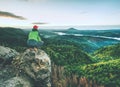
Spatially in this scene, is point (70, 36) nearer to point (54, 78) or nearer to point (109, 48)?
point (109, 48)

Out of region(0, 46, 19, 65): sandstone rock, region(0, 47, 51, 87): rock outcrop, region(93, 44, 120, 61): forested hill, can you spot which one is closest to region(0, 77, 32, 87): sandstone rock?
region(0, 47, 51, 87): rock outcrop

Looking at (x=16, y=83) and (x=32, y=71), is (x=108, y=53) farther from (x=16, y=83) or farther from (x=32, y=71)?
(x=16, y=83)

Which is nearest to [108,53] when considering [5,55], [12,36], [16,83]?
[12,36]

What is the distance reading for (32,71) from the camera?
17.1 feet

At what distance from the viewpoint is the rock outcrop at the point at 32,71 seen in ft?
16.8

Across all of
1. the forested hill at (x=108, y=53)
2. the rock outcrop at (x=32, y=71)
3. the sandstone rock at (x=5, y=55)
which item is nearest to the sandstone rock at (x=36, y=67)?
the rock outcrop at (x=32, y=71)

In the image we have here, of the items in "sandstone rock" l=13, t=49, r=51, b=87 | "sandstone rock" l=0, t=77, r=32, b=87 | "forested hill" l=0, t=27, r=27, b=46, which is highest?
"forested hill" l=0, t=27, r=27, b=46

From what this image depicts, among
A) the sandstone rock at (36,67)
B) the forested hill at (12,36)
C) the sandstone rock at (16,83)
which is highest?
the forested hill at (12,36)

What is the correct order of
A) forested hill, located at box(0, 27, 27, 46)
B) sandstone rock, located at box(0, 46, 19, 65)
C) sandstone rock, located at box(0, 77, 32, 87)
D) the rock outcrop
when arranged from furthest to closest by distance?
forested hill, located at box(0, 27, 27, 46) → sandstone rock, located at box(0, 46, 19, 65) → the rock outcrop → sandstone rock, located at box(0, 77, 32, 87)

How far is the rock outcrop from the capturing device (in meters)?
5.12

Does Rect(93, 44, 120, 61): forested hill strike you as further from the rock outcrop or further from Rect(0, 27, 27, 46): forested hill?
the rock outcrop

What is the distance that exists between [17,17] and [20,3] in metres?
0.33

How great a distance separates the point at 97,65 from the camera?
656 cm

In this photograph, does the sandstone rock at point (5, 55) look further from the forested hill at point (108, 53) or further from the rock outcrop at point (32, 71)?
the forested hill at point (108, 53)
